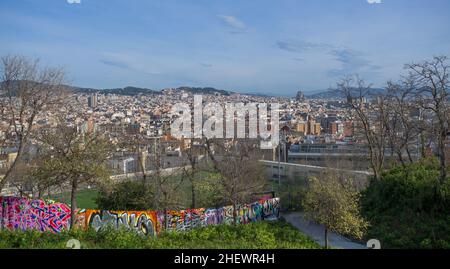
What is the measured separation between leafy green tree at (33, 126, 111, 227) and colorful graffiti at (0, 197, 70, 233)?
890 millimetres

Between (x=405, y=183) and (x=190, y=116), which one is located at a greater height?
(x=190, y=116)

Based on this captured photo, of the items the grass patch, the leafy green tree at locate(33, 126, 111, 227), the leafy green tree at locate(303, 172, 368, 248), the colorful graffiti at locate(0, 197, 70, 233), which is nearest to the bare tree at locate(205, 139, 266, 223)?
the leafy green tree at locate(303, 172, 368, 248)

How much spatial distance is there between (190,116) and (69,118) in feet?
24.4

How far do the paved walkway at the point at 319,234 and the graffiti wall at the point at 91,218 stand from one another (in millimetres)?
3067

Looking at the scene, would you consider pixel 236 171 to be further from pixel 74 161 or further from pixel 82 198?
pixel 82 198

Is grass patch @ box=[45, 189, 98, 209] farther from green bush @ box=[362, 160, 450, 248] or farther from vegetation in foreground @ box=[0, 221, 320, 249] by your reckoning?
green bush @ box=[362, 160, 450, 248]

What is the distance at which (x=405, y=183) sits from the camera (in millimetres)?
13430

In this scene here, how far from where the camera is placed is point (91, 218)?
12.5 metres

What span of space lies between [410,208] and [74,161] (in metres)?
9.55

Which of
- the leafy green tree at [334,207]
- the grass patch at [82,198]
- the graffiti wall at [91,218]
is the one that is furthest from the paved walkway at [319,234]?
the grass patch at [82,198]

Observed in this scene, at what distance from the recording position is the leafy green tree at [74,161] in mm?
10875

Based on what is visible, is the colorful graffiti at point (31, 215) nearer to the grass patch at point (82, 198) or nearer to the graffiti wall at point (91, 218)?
the graffiti wall at point (91, 218)

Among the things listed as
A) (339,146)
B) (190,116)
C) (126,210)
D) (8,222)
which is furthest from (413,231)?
(339,146)
